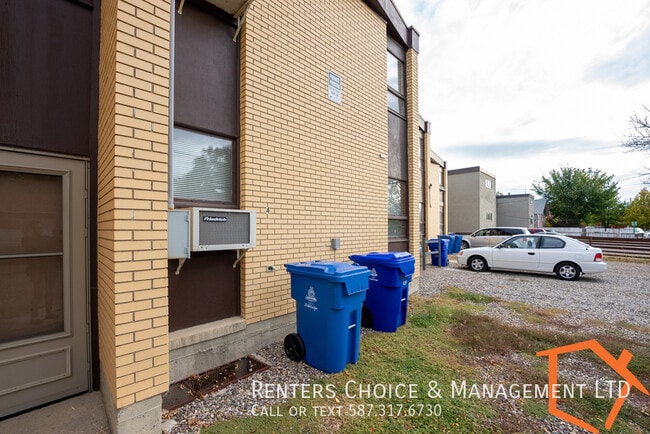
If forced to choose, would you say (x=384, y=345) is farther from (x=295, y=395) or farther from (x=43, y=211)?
(x=43, y=211)

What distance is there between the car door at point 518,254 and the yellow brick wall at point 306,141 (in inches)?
264

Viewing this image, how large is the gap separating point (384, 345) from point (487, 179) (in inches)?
1227

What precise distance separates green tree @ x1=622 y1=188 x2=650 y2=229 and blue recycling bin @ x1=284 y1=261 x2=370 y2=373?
154 ft

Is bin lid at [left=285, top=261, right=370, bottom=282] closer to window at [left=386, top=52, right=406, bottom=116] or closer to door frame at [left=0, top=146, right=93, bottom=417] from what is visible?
door frame at [left=0, top=146, right=93, bottom=417]

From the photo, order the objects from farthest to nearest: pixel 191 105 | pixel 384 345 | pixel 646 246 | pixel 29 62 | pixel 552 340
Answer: pixel 646 246
pixel 552 340
pixel 384 345
pixel 191 105
pixel 29 62

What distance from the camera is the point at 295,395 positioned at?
9.82ft

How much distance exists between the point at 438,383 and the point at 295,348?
169cm

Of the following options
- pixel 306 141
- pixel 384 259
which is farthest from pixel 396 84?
pixel 384 259

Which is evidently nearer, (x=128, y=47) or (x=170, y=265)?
(x=128, y=47)

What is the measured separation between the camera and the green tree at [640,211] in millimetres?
33812

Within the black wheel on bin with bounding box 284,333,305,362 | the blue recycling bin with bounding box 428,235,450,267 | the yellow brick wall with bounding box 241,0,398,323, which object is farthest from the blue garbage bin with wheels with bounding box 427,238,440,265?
the black wheel on bin with bounding box 284,333,305,362

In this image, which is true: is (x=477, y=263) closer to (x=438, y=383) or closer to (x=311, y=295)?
(x=438, y=383)

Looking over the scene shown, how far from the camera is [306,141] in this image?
4.66 meters

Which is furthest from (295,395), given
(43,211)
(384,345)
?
(43,211)
